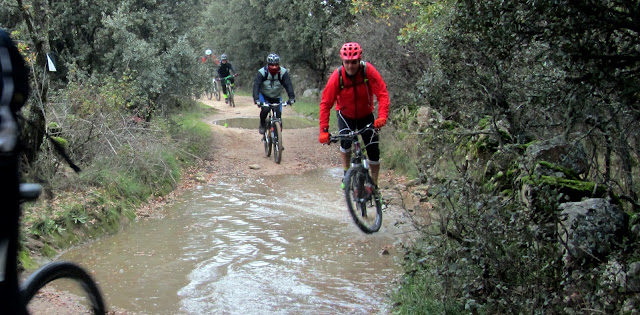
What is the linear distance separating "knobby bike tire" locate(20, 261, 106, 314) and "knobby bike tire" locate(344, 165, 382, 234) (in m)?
3.89

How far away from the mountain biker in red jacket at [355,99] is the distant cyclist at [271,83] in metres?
4.47

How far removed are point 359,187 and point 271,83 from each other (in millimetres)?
5486

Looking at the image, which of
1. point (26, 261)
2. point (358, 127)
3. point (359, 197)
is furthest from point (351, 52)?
point (26, 261)

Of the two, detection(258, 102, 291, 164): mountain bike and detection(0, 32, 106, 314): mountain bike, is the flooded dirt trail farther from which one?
detection(258, 102, 291, 164): mountain bike

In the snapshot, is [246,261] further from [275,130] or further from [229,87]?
[229,87]

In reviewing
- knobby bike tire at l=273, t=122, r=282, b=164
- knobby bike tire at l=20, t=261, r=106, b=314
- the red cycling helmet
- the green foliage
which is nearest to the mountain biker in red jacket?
the red cycling helmet

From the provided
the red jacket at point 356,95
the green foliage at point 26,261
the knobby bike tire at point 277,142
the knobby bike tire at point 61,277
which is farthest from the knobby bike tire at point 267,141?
the knobby bike tire at point 61,277

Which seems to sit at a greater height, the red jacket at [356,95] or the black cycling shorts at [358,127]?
the red jacket at [356,95]

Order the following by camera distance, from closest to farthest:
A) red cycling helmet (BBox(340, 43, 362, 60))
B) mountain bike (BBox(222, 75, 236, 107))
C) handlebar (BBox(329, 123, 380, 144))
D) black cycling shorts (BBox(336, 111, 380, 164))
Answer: red cycling helmet (BBox(340, 43, 362, 60)) → handlebar (BBox(329, 123, 380, 144)) → black cycling shorts (BBox(336, 111, 380, 164)) → mountain bike (BBox(222, 75, 236, 107))

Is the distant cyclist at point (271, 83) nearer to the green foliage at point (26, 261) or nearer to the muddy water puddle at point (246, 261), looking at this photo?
the muddy water puddle at point (246, 261)

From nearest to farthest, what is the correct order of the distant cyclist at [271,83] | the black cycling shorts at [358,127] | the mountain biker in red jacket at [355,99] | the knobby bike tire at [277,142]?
the mountain biker in red jacket at [355,99] < the black cycling shorts at [358,127] < the distant cyclist at [271,83] < the knobby bike tire at [277,142]

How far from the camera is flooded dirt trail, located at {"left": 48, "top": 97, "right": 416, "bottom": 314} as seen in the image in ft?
16.9

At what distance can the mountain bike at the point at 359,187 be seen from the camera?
269 inches

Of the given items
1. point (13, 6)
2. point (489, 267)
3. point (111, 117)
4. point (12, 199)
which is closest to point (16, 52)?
point (12, 199)
